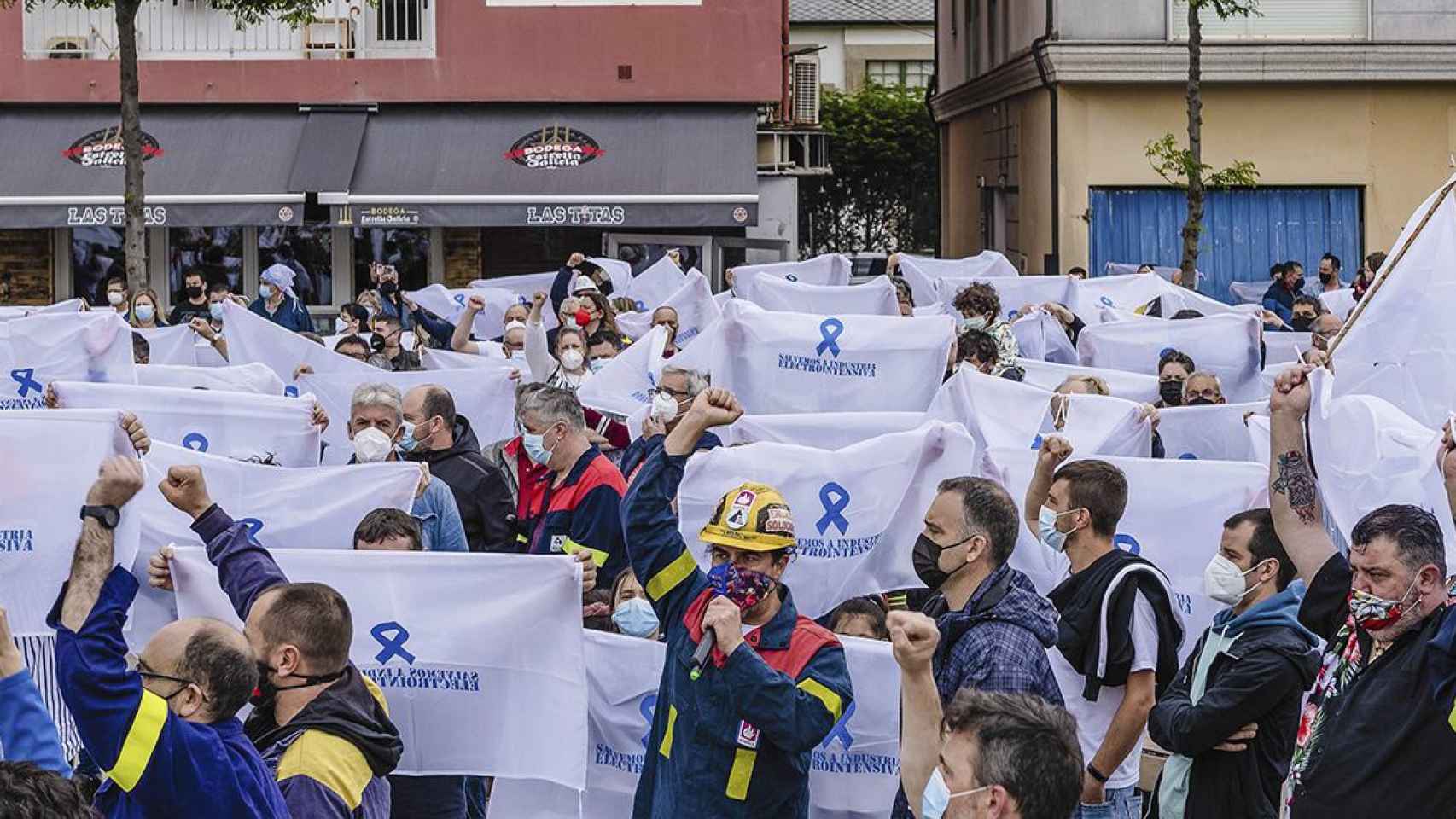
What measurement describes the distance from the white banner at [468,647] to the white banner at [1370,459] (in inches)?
95.9

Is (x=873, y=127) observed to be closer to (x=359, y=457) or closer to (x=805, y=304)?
(x=805, y=304)

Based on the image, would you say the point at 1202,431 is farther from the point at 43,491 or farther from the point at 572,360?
the point at 43,491

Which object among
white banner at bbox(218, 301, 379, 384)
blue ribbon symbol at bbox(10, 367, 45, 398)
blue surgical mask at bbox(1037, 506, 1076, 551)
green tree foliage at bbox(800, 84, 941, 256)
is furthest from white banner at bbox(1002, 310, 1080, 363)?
green tree foliage at bbox(800, 84, 941, 256)

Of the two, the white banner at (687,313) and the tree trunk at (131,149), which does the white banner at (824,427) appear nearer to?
the white banner at (687,313)

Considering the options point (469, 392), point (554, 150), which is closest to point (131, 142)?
point (554, 150)

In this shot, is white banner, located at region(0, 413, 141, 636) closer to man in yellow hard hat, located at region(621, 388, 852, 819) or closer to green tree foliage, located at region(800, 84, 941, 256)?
man in yellow hard hat, located at region(621, 388, 852, 819)

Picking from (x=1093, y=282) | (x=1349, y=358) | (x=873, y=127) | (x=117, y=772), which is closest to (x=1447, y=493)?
(x=1349, y=358)

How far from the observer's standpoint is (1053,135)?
2786 cm

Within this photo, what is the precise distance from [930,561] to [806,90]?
119 feet

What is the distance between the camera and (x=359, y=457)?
980 centimetres

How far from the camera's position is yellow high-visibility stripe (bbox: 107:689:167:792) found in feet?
15.6

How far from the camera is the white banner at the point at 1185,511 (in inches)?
345

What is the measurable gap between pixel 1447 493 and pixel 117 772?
3.70m

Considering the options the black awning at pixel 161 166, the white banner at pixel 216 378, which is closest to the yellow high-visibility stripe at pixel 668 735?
the white banner at pixel 216 378
